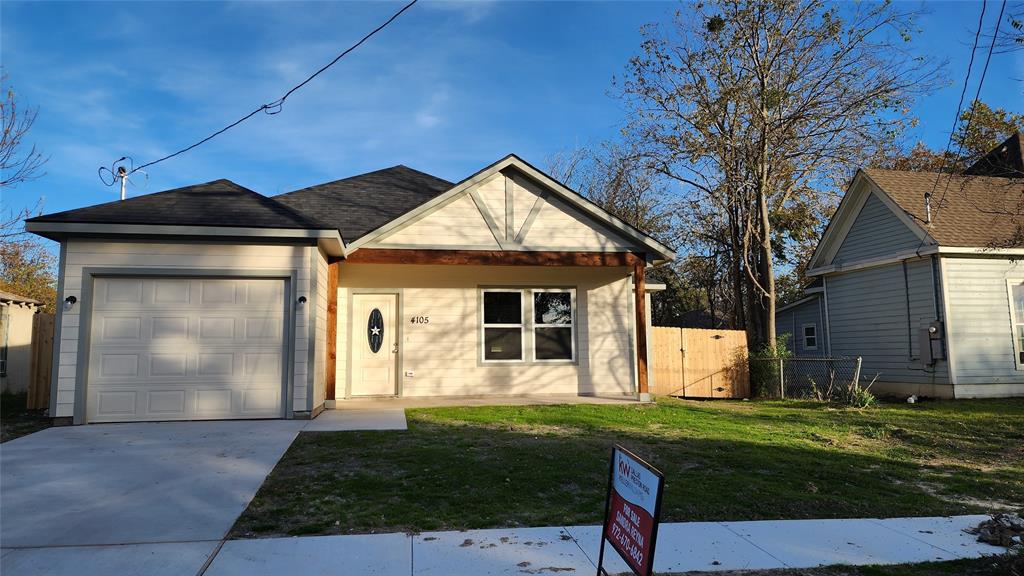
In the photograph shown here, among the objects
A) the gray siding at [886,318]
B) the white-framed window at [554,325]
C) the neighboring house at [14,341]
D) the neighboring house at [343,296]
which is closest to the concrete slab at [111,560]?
the neighboring house at [343,296]

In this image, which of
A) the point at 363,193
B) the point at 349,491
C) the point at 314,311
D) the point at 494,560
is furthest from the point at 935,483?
the point at 363,193

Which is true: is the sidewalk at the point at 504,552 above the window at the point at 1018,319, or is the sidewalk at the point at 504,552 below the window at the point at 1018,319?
below

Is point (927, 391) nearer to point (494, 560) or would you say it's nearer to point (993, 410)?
point (993, 410)

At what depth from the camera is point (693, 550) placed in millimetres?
4488

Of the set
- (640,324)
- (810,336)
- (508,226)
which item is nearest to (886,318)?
(810,336)

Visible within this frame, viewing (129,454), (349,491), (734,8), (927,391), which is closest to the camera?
(349,491)

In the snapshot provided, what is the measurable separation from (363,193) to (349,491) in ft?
35.2

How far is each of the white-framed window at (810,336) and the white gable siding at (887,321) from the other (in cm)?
174

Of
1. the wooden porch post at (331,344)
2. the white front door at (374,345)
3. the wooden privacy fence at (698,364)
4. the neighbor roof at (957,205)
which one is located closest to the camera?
the wooden porch post at (331,344)

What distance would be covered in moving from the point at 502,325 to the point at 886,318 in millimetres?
10144

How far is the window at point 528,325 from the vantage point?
1345 centimetres

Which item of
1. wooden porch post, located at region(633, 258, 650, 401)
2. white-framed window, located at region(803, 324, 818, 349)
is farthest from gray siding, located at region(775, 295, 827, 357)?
wooden porch post, located at region(633, 258, 650, 401)

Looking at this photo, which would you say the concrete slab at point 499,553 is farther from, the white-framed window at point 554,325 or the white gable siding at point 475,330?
the white-framed window at point 554,325

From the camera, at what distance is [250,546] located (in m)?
4.41
